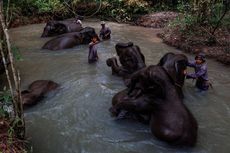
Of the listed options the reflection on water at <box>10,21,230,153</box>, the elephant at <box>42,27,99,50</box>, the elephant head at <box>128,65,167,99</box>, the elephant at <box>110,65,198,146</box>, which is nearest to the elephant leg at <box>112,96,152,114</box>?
the elephant at <box>110,65,198,146</box>

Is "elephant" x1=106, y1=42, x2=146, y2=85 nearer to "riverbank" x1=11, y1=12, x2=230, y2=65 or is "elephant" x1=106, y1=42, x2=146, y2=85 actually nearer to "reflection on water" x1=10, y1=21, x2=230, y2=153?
"reflection on water" x1=10, y1=21, x2=230, y2=153

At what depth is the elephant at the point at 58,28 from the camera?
1398 cm

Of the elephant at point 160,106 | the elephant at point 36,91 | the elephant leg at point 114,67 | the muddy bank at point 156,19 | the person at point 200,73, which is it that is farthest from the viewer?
the muddy bank at point 156,19

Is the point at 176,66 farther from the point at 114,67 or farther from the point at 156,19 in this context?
the point at 156,19

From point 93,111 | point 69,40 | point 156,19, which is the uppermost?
point 69,40

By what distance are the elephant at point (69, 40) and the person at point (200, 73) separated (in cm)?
501

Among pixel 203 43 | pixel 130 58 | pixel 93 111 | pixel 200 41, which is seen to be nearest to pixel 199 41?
pixel 200 41

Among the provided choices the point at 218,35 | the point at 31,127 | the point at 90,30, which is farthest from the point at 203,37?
the point at 31,127

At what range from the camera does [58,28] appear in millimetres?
14203

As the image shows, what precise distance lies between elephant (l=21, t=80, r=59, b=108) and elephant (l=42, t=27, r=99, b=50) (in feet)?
11.4

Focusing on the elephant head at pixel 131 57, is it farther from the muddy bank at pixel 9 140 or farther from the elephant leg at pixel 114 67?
the muddy bank at pixel 9 140

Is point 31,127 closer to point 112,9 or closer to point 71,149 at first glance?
point 71,149

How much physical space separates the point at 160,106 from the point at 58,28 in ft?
28.6

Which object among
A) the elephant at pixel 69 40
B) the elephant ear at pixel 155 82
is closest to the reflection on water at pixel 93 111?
the elephant at pixel 69 40
